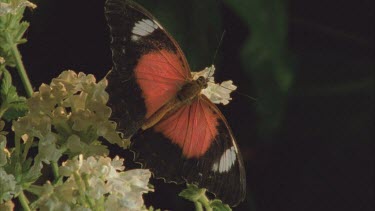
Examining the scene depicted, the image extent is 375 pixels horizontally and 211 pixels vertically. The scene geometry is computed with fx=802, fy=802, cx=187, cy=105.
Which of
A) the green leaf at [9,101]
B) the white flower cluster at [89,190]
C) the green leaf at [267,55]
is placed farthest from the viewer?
the green leaf at [267,55]

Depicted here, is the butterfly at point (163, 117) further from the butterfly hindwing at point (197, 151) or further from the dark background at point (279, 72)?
the dark background at point (279, 72)

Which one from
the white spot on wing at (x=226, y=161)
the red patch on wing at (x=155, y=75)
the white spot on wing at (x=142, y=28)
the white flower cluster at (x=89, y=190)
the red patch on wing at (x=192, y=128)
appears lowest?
the white flower cluster at (x=89, y=190)

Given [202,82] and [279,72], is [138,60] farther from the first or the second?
[279,72]

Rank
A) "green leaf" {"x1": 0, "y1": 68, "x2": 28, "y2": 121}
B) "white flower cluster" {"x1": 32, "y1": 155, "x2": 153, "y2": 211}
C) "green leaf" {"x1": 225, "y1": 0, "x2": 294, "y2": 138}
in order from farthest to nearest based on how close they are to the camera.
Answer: "green leaf" {"x1": 225, "y1": 0, "x2": 294, "y2": 138}
"green leaf" {"x1": 0, "y1": 68, "x2": 28, "y2": 121}
"white flower cluster" {"x1": 32, "y1": 155, "x2": 153, "y2": 211}

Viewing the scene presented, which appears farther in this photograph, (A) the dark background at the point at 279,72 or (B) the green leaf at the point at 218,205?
(A) the dark background at the point at 279,72

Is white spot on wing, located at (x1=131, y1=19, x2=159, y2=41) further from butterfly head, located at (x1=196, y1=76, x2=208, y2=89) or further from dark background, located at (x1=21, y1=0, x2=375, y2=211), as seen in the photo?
dark background, located at (x1=21, y1=0, x2=375, y2=211)

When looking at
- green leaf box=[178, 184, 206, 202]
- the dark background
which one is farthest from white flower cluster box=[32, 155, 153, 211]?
the dark background

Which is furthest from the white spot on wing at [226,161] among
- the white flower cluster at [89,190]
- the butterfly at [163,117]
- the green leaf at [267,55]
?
the green leaf at [267,55]

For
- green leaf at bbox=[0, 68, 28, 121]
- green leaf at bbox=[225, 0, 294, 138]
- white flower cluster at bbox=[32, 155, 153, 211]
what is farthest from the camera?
green leaf at bbox=[225, 0, 294, 138]

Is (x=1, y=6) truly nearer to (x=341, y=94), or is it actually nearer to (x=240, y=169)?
(x=240, y=169)
